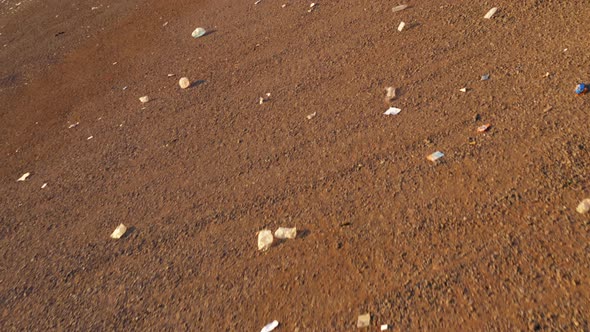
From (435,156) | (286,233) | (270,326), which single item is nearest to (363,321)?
(270,326)

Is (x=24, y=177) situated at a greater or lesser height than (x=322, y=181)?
lesser

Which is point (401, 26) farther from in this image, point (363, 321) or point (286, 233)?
point (363, 321)

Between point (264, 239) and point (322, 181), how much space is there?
25.0 inches

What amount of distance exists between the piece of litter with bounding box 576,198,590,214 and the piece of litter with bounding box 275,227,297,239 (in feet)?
5.49

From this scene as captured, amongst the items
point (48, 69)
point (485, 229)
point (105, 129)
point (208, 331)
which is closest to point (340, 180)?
point (485, 229)

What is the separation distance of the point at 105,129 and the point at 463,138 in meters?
3.52

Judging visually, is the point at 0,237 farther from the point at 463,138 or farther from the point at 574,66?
the point at 574,66

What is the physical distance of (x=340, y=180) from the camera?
11.8 feet

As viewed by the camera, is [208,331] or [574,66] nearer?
[208,331]

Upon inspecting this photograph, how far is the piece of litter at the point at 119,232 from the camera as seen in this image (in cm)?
374

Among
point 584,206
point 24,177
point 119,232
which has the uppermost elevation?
point 584,206

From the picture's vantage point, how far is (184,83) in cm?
545

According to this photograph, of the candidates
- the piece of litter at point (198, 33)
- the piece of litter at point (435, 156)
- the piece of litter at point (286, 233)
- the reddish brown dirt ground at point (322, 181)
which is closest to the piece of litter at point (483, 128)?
the reddish brown dirt ground at point (322, 181)

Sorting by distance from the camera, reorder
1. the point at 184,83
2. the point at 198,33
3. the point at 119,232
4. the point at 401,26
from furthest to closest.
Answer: the point at 198,33, the point at 184,83, the point at 401,26, the point at 119,232
